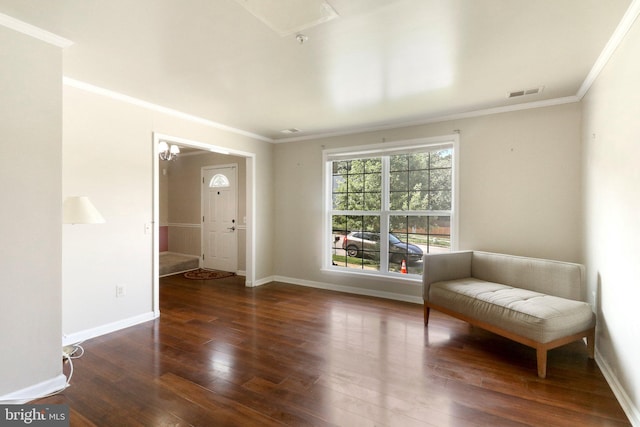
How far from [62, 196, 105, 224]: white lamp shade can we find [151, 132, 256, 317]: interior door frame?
105 centimetres

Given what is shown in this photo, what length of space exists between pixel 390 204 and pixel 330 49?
2623 mm

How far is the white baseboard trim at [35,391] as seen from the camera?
1987mm

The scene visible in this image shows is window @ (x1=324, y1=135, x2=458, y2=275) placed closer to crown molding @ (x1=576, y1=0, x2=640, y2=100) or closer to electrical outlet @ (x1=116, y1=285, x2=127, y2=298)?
crown molding @ (x1=576, y1=0, x2=640, y2=100)

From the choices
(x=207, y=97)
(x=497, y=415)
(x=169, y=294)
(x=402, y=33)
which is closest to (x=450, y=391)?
(x=497, y=415)

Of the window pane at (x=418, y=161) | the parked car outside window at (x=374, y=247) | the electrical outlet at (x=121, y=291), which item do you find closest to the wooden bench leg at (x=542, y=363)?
the parked car outside window at (x=374, y=247)

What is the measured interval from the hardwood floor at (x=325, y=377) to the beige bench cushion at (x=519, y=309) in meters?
0.32

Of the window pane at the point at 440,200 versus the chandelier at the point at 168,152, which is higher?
the chandelier at the point at 168,152

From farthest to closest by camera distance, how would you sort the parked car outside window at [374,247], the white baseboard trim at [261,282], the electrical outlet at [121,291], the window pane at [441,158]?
the white baseboard trim at [261,282]
the parked car outside window at [374,247]
the window pane at [441,158]
the electrical outlet at [121,291]

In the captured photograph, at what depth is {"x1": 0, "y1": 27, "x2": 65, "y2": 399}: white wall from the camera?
6.49 ft

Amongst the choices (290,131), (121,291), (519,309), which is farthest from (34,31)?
(519,309)

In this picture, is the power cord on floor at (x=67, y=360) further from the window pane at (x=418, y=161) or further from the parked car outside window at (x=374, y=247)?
the window pane at (x=418, y=161)

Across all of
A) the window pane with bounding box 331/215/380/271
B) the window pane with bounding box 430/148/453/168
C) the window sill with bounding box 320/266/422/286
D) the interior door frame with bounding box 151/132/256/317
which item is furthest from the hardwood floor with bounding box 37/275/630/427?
the window pane with bounding box 430/148/453/168

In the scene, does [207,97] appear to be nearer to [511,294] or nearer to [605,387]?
[511,294]

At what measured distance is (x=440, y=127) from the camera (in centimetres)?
404
